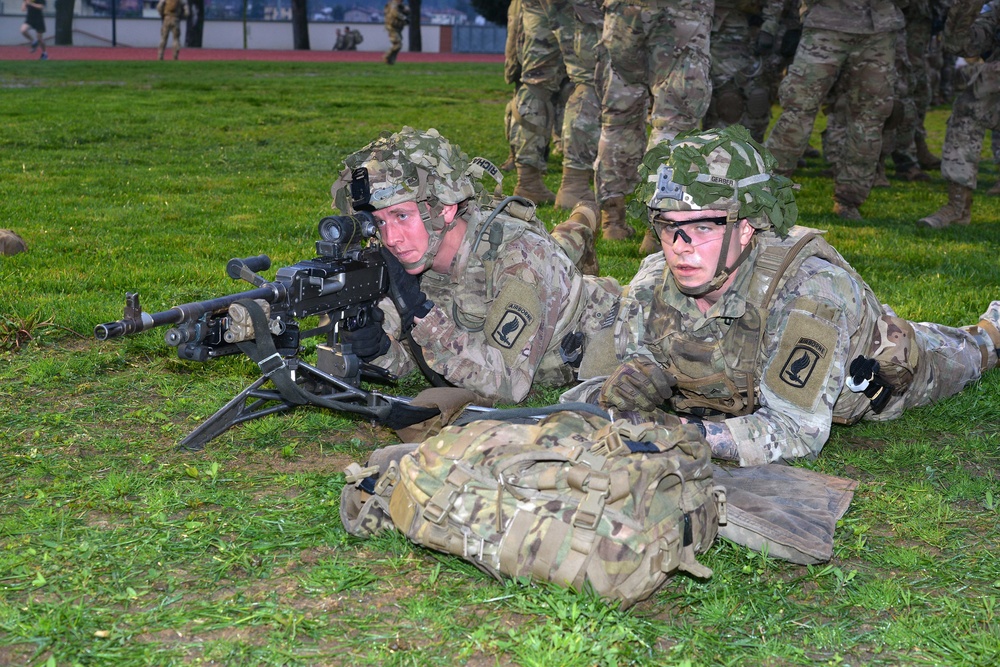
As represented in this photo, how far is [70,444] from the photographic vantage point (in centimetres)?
511

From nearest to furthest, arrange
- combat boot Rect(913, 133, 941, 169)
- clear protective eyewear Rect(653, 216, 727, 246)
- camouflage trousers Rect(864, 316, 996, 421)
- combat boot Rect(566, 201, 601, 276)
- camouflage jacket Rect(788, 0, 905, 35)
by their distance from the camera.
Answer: clear protective eyewear Rect(653, 216, 727, 246), camouflage trousers Rect(864, 316, 996, 421), combat boot Rect(566, 201, 601, 276), camouflage jacket Rect(788, 0, 905, 35), combat boot Rect(913, 133, 941, 169)

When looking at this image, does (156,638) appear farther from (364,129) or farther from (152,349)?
(364,129)

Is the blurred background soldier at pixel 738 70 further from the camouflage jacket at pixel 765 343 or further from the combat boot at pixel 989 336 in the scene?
the camouflage jacket at pixel 765 343

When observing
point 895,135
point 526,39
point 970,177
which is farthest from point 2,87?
point 970,177

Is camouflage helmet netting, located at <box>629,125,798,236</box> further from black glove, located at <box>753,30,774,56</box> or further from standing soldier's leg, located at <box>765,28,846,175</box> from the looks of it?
black glove, located at <box>753,30,774,56</box>

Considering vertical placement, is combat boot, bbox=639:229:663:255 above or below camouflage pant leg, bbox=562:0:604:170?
below

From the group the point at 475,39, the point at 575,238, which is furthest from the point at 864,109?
the point at 475,39

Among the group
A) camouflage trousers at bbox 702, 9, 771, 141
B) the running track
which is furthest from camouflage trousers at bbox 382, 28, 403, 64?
camouflage trousers at bbox 702, 9, 771, 141

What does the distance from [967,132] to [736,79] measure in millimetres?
3086

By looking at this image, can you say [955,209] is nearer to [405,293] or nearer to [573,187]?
[573,187]

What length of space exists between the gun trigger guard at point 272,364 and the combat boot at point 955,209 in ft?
25.8

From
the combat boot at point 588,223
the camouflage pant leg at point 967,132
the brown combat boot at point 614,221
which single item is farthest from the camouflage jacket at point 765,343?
the camouflage pant leg at point 967,132

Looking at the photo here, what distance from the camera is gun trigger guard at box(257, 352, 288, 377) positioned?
4621 millimetres

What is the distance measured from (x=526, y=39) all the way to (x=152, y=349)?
635cm
